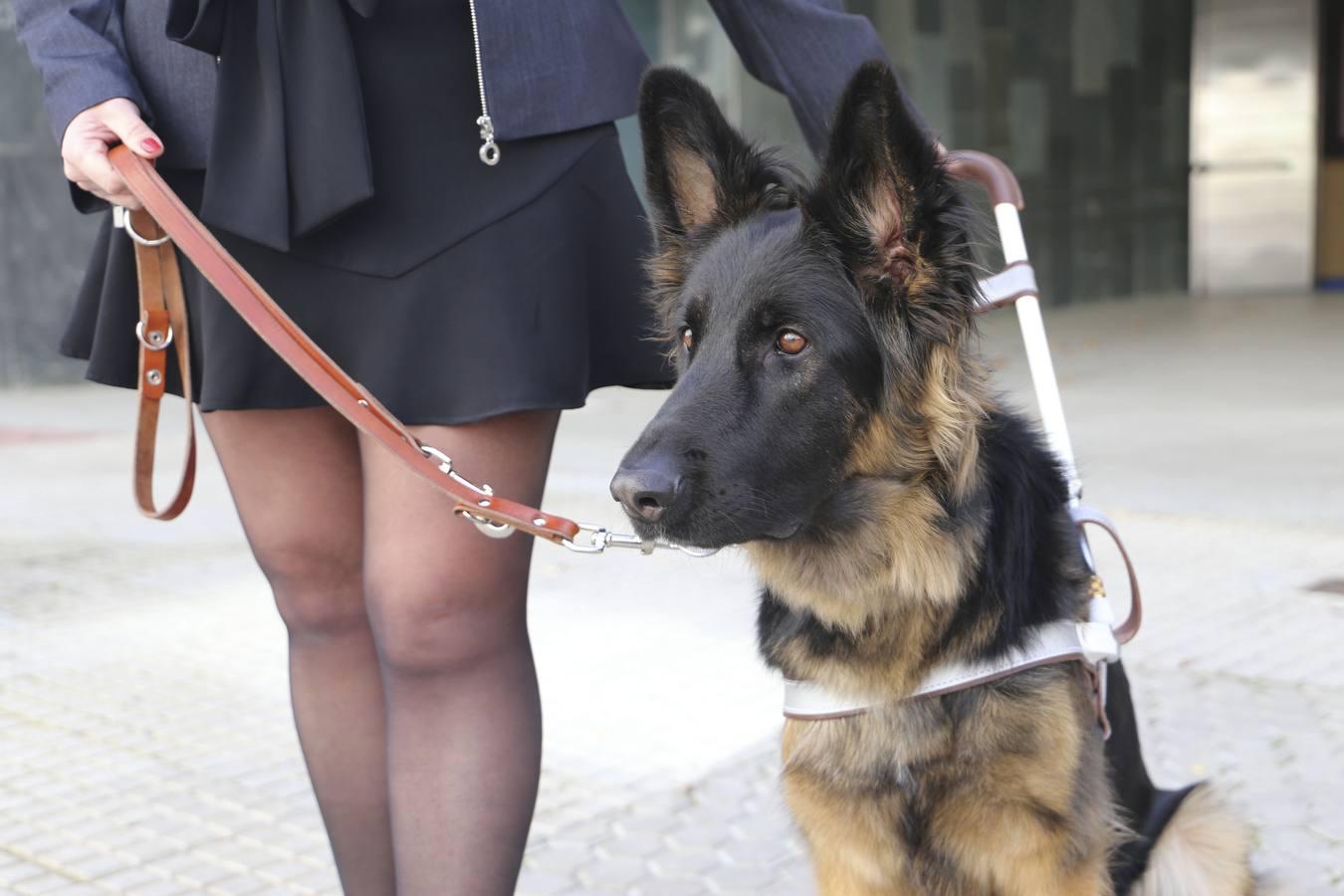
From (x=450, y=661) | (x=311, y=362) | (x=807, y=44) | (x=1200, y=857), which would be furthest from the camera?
(x=1200, y=857)

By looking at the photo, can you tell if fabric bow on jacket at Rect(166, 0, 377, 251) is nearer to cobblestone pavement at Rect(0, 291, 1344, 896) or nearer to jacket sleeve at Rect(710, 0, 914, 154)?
jacket sleeve at Rect(710, 0, 914, 154)

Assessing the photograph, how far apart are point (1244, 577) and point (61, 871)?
4.42 metres

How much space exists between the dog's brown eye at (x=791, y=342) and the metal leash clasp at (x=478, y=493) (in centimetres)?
57

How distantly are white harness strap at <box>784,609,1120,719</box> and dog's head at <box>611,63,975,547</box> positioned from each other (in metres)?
0.33

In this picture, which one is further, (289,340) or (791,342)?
(791,342)

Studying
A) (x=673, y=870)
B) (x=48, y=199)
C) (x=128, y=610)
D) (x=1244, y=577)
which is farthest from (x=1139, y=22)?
(x=673, y=870)

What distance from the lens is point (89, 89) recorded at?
2.46 metres

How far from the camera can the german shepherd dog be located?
2533 mm

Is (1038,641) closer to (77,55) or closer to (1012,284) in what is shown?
(1012,284)

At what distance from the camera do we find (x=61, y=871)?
3.79 m

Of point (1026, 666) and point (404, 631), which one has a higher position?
point (404, 631)

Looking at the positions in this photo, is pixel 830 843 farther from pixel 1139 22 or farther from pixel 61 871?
pixel 1139 22

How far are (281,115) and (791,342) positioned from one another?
934 mm

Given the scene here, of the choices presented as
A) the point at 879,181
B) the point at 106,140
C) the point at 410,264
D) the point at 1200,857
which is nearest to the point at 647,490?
the point at 410,264
